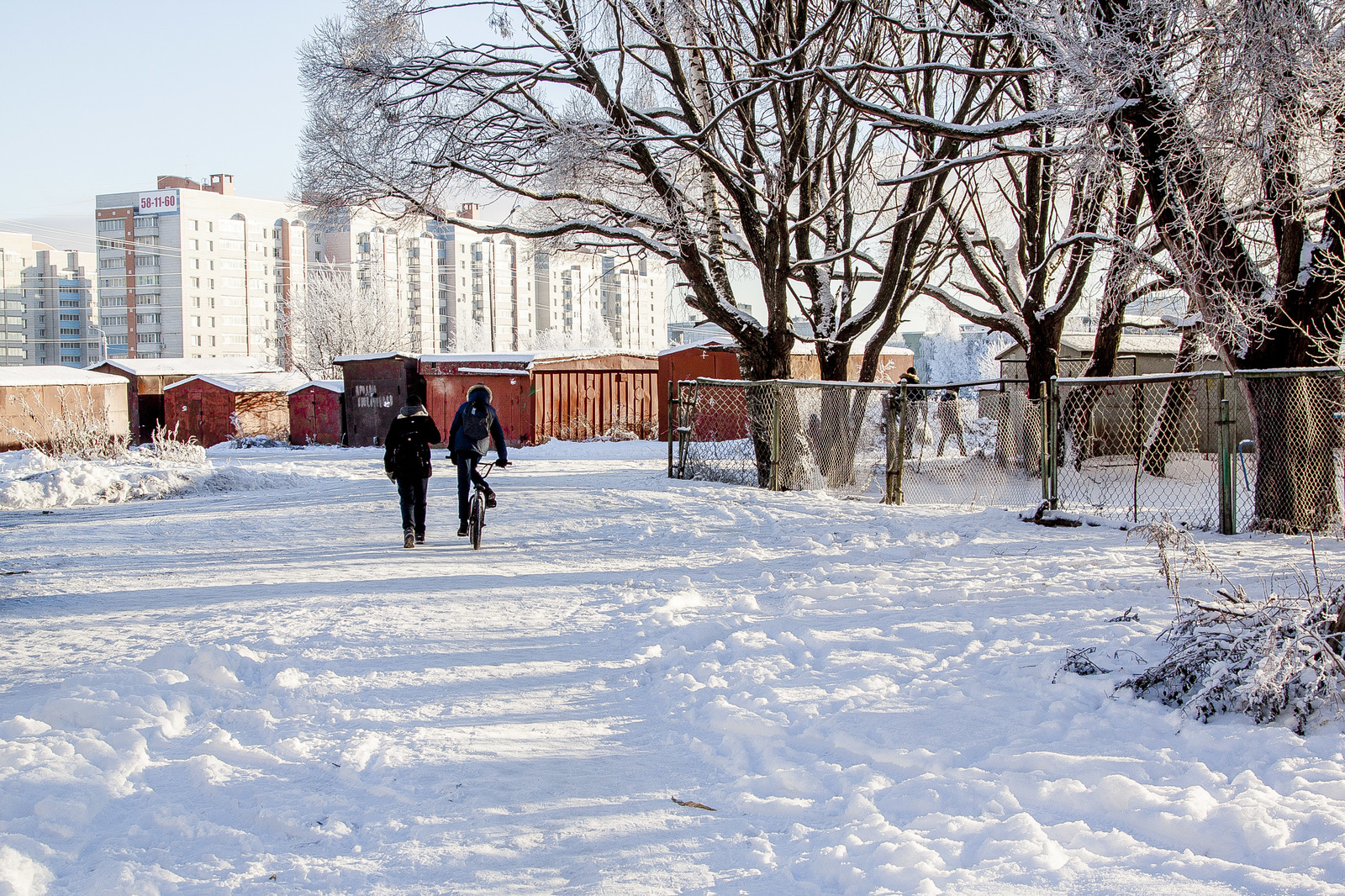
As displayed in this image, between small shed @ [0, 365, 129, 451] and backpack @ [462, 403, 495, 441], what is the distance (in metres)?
21.8

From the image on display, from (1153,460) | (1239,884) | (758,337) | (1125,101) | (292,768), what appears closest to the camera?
(1239,884)

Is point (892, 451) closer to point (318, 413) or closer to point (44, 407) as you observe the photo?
point (318, 413)

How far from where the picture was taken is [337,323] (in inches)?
2202

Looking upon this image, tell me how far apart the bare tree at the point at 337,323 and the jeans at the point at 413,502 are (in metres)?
45.7

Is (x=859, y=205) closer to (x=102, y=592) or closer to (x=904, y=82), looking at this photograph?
(x=904, y=82)

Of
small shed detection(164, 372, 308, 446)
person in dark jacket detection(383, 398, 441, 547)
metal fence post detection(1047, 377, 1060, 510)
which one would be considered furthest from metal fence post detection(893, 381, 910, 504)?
small shed detection(164, 372, 308, 446)

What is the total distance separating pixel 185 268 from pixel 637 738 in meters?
121

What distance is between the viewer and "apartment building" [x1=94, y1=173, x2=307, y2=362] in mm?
110250

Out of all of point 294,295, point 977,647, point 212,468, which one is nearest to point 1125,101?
point 977,647

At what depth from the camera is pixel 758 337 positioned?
1644 centimetres

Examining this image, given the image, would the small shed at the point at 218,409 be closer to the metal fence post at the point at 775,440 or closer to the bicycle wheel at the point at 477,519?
the metal fence post at the point at 775,440

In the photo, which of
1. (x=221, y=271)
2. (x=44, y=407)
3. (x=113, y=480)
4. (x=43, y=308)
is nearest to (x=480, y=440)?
(x=113, y=480)

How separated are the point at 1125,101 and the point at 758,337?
846 centimetres

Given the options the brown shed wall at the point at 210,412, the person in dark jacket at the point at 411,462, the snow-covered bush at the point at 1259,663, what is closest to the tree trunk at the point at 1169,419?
the snow-covered bush at the point at 1259,663
